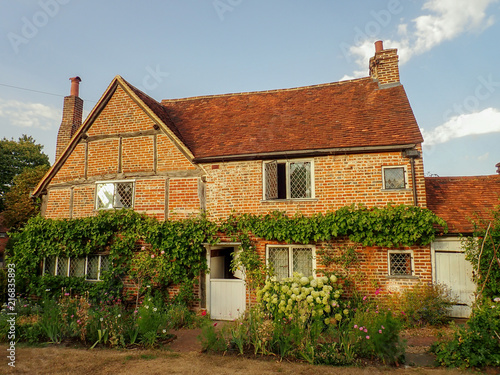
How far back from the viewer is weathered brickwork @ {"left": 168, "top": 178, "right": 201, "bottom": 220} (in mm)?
10945

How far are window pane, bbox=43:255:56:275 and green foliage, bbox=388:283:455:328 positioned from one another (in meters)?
11.1

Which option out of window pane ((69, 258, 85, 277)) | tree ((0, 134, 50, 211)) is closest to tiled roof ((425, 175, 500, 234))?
window pane ((69, 258, 85, 277))

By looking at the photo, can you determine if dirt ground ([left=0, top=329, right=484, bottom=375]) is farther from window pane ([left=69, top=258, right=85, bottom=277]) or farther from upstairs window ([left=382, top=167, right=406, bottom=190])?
upstairs window ([left=382, top=167, right=406, bottom=190])

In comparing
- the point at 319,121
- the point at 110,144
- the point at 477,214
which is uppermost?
the point at 319,121

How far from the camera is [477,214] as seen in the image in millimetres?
9891

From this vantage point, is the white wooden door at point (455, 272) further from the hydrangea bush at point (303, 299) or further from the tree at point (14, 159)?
the tree at point (14, 159)

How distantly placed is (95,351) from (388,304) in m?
7.59

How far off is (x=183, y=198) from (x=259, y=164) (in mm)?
2819

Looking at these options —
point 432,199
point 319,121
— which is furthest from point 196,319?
point 432,199

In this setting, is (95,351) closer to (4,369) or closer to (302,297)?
(4,369)

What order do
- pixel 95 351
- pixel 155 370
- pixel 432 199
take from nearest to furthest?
pixel 155 370, pixel 95 351, pixel 432 199

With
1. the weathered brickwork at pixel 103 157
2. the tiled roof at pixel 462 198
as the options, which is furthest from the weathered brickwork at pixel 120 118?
the tiled roof at pixel 462 198

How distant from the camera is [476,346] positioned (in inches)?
238

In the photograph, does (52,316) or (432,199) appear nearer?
(52,316)
